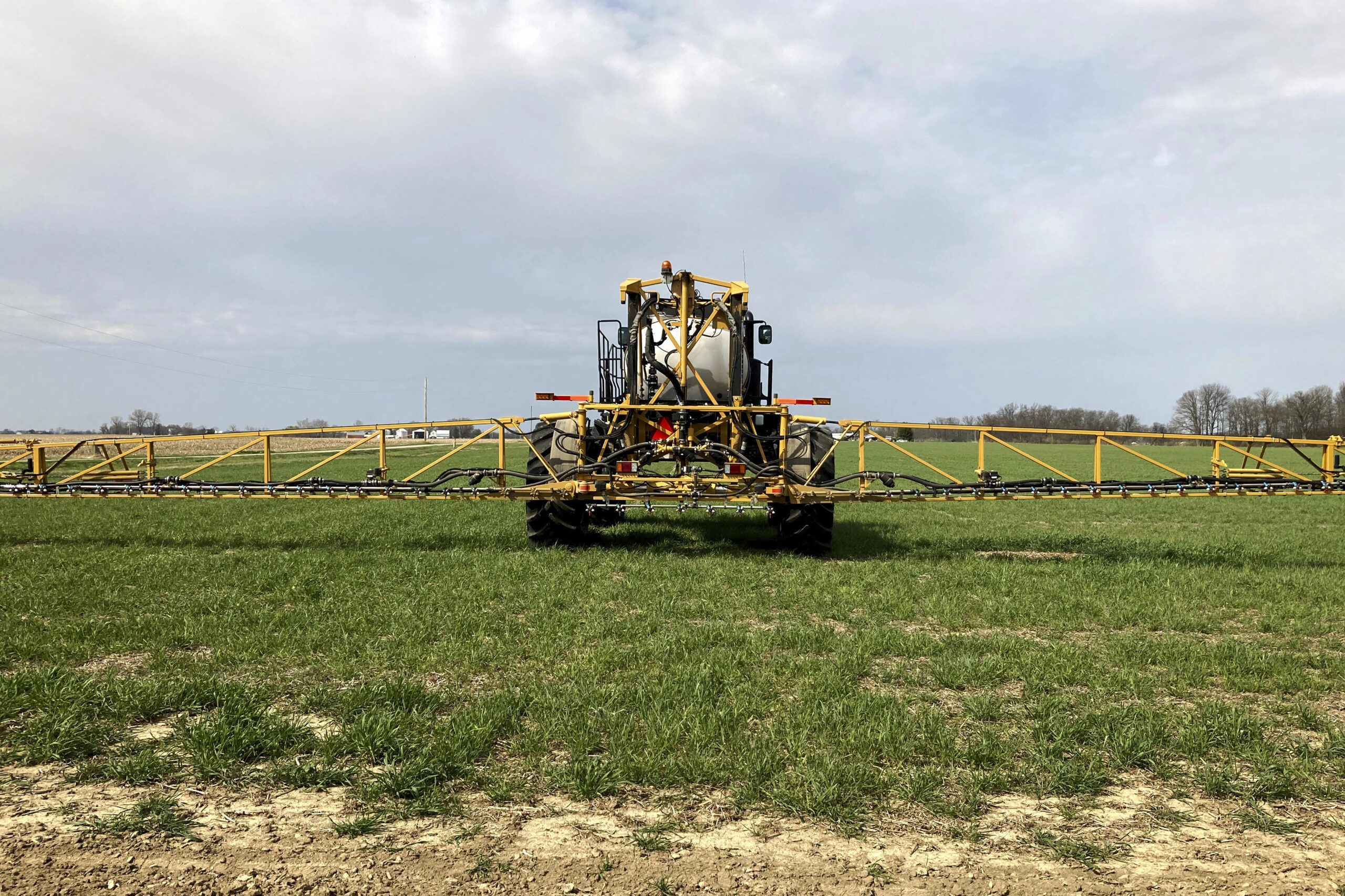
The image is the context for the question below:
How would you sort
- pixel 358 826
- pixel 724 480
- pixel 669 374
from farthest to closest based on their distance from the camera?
pixel 669 374 → pixel 724 480 → pixel 358 826

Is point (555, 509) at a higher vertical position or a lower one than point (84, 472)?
lower

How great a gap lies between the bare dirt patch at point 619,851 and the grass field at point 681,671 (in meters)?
0.14

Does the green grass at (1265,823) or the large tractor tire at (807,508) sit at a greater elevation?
the large tractor tire at (807,508)

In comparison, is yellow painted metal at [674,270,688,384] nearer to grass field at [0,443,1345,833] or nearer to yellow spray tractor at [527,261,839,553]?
yellow spray tractor at [527,261,839,553]

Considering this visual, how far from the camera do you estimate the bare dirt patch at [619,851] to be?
270cm

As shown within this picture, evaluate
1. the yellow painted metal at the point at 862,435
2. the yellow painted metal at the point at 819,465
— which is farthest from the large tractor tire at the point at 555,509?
the yellow painted metal at the point at 862,435

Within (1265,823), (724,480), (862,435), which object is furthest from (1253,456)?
(1265,823)

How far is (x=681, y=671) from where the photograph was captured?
475 cm

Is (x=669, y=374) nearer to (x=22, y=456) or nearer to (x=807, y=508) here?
(x=807, y=508)

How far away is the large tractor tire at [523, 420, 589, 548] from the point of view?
30.7 feet

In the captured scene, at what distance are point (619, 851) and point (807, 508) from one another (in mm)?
6523

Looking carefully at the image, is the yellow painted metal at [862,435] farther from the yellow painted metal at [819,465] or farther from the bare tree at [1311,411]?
the bare tree at [1311,411]

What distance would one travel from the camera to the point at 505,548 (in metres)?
9.50

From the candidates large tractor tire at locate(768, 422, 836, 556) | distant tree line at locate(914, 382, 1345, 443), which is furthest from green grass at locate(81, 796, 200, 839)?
distant tree line at locate(914, 382, 1345, 443)
